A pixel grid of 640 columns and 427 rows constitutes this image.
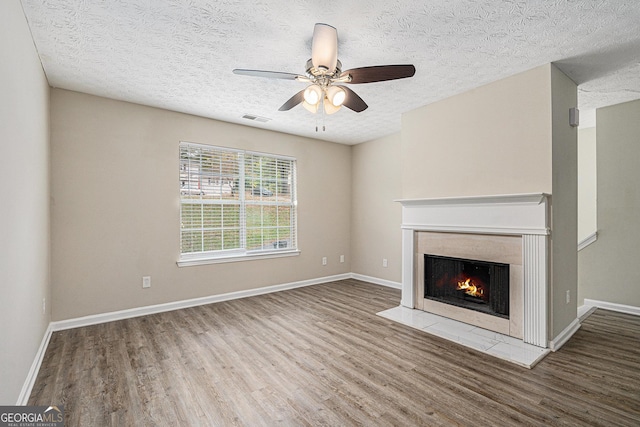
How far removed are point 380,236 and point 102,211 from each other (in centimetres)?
416

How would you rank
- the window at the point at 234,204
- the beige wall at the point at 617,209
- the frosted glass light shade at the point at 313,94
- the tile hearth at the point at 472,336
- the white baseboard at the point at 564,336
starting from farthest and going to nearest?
the window at the point at 234,204, the beige wall at the point at 617,209, the white baseboard at the point at 564,336, the tile hearth at the point at 472,336, the frosted glass light shade at the point at 313,94

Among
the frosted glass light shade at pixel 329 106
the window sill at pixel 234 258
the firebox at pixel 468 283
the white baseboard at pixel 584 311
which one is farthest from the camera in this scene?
the window sill at pixel 234 258

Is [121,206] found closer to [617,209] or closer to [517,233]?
[517,233]

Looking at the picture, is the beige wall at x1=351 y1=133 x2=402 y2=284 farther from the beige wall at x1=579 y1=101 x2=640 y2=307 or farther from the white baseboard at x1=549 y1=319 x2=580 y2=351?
the beige wall at x1=579 y1=101 x2=640 y2=307

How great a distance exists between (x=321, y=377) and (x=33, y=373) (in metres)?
2.22

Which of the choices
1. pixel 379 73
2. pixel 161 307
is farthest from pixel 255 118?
pixel 161 307

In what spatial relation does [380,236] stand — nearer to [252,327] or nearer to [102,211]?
[252,327]

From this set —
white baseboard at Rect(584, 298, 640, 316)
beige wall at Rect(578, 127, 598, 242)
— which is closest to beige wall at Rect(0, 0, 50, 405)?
white baseboard at Rect(584, 298, 640, 316)

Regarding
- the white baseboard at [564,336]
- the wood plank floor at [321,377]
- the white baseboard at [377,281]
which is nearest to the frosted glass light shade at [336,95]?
the wood plank floor at [321,377]

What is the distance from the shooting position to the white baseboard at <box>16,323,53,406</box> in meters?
2.05

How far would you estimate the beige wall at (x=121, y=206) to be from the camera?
3.40 m

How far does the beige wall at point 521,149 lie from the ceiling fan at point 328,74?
5.13ft

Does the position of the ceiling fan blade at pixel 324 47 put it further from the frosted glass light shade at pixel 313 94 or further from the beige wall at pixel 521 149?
the beige wall at pixel 521 149

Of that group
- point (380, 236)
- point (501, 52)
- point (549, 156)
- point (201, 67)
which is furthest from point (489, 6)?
point (380, 236)
